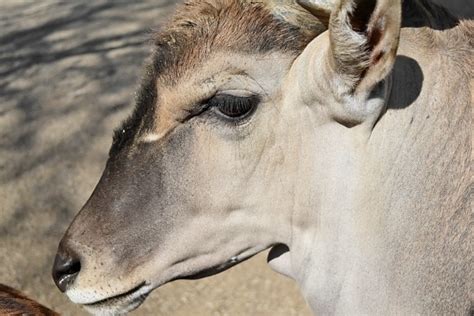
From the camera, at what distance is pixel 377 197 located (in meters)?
3.05

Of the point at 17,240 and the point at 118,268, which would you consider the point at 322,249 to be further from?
the point at 17,240

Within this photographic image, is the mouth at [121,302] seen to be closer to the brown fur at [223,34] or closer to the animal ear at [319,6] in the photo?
the brown fur at [223,34]

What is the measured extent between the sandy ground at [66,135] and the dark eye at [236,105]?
323 cm

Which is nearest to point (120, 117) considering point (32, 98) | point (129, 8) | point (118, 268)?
point (32, 98)

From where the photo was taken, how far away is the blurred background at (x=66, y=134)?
621cm

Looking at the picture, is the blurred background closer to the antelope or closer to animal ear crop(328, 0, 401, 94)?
the antelope

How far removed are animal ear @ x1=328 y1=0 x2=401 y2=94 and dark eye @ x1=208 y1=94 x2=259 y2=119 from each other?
1.23 ft

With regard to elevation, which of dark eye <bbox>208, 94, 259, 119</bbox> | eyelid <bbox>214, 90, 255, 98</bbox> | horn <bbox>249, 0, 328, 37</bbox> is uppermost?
horn <bbox>249, 0, 328, 37</bbox>

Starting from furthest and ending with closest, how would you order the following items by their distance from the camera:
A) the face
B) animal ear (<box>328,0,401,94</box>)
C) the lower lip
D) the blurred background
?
the blurred background → the lower lip → the face → animal ear (<box>328,0,401,94</box>)

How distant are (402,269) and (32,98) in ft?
15.8

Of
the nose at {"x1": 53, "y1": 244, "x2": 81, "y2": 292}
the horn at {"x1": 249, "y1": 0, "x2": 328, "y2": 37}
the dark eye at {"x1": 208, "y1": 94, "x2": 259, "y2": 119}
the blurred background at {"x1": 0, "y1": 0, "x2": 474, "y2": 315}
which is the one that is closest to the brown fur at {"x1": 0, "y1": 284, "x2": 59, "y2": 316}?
the nose at {"x1": 53, "y1": 244, "x2": 81, "y2": 292}

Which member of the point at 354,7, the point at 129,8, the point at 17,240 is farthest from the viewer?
the point at 129,8

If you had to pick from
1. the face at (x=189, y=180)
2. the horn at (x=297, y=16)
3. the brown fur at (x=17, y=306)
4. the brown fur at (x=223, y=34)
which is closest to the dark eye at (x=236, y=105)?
the face at (x=189, y=180)

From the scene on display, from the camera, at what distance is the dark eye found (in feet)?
10.2
